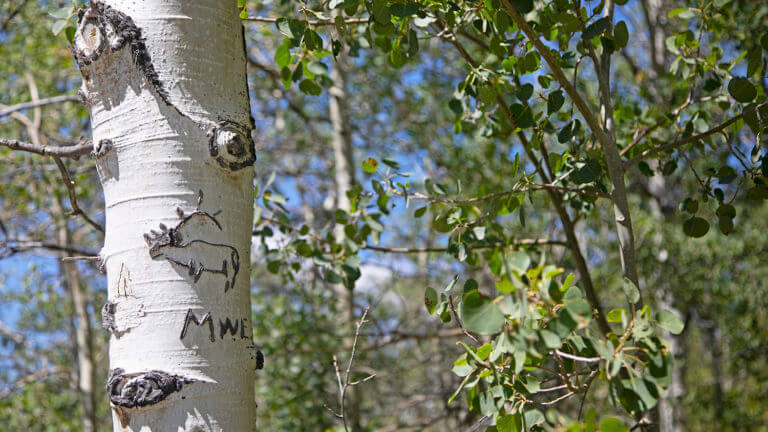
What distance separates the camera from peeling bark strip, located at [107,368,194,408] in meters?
1.03

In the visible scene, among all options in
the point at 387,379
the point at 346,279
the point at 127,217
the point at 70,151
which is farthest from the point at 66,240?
the point at 127,217

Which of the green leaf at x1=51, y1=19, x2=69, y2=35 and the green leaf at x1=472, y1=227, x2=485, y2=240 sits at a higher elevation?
the green leaf at x1=51, y1=19, x2=69, y2=35

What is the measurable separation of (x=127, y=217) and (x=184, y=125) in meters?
0.20

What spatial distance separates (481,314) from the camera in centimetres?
92

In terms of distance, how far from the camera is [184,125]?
1131mm

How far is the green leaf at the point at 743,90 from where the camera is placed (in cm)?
146

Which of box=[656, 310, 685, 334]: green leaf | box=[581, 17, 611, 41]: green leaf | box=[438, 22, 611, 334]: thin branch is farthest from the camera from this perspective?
box=[438, 22, 611, 334]: thin branch

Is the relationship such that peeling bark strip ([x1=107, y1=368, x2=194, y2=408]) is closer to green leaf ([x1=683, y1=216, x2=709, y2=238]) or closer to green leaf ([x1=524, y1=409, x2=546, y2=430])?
green leaf ([x1=524, y1=409, x2=546, y2=430])

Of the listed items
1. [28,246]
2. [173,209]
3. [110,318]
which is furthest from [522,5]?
[28,246]

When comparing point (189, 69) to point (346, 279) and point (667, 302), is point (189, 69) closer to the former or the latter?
point (346, 279)

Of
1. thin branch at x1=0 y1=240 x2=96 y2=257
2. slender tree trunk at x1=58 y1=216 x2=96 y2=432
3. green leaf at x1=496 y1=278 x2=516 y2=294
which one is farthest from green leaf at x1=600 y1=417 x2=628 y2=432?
slender tree trunk at x1=58 y1=216 x2=96 y2=432

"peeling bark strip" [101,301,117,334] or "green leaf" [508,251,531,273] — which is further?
"peeling bark strip" [101,301,117,334]

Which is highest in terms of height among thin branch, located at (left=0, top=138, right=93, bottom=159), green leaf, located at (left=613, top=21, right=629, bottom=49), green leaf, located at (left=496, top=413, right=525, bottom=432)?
Answer: green leaf, located at (left=613, top=21, right=629, bottom=49)

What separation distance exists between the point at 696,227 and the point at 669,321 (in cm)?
78
